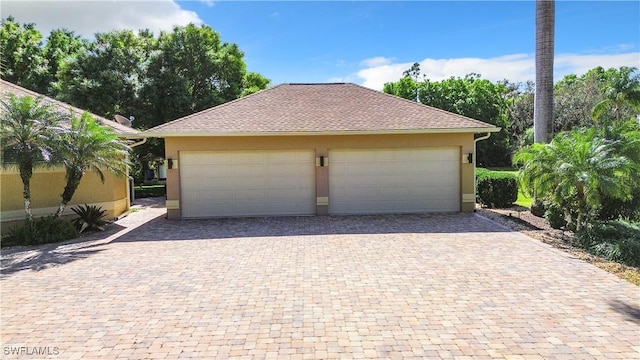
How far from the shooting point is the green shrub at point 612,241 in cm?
758

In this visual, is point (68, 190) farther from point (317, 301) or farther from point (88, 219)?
point (317, 301)

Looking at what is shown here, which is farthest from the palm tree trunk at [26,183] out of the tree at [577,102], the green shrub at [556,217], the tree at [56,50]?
the tree at [577,102]

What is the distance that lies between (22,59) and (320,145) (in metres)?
23.3

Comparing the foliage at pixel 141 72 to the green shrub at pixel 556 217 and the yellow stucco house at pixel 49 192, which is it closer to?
the yellow stucco house at pixel 49 192

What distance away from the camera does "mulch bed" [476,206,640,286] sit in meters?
6.99

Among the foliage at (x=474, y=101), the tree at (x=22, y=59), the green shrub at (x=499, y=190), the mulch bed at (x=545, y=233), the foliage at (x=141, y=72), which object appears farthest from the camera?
the foliage at (x=474, y=101)

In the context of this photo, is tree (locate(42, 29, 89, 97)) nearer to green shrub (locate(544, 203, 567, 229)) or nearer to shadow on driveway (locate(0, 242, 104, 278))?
shadow on driveway (locate(0, 242, 104, 278))

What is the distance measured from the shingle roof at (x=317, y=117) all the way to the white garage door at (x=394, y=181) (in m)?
0.91

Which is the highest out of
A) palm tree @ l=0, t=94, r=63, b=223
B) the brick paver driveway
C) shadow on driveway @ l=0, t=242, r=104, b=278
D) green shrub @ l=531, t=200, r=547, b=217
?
palm tree @ l=0, t=94, r=63, b=223

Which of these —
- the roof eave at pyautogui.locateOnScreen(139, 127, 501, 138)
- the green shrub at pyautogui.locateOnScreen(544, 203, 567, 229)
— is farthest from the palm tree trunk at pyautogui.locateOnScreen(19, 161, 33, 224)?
the green shrub at pyautogui.locateOnScreen(544, 203, 567, 229)

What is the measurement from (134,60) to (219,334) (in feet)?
69.1

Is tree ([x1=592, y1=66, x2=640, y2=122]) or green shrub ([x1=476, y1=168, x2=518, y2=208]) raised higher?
tree ([x1=592, y1=66, x2=640, y2=122])

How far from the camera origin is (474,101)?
40500mm

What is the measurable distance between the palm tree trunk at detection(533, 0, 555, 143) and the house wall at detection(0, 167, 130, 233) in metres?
14.4
